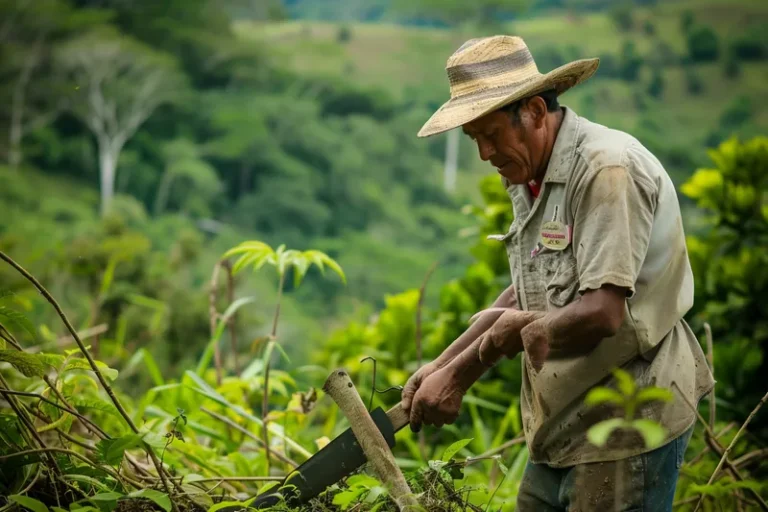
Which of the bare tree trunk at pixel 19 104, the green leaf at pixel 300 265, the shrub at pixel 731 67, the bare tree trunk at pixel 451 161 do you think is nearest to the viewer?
the green leaf at pixel 300 265

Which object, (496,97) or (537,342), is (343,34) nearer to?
(496,97)

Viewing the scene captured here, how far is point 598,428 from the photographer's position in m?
1.31

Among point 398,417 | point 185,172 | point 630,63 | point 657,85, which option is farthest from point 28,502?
point 185,172

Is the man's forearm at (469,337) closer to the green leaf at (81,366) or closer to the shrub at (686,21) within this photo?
the green leaf at (81,366)

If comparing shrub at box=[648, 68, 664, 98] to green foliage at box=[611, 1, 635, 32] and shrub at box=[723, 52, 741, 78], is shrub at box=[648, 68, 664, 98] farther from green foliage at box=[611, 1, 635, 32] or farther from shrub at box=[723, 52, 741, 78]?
green foliage at box=[611, 1, 635, 32]

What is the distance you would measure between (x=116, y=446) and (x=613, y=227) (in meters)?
1.26

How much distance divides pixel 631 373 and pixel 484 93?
82 cm

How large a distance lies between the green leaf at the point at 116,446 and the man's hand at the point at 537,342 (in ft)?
3.07

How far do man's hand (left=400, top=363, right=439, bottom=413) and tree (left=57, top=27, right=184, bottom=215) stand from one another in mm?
14647

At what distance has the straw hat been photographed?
2.23m

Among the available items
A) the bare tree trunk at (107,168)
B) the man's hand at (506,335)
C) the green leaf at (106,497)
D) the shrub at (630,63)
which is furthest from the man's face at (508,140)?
the bare tree trunk at (107,168)

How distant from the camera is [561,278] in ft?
7.20

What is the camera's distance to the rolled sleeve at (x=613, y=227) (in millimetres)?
1983

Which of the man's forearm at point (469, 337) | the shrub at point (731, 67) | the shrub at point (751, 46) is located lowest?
the shrub at point (731, 67)
